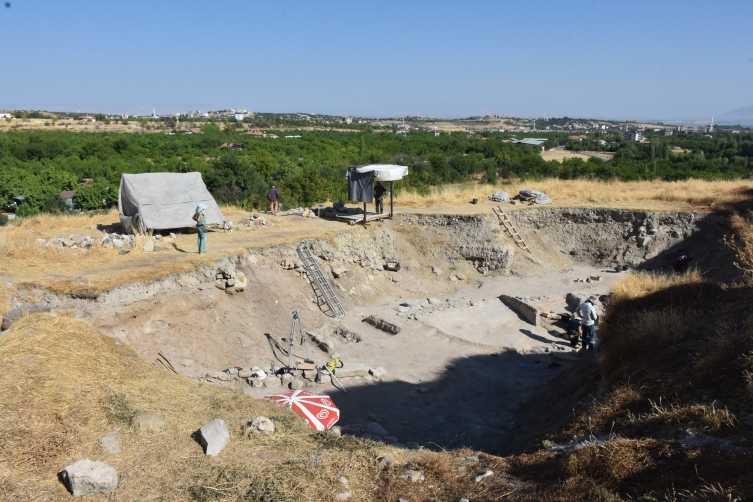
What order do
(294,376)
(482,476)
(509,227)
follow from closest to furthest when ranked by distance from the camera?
(482,476), (294,376), (509,227)

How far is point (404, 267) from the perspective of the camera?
20141 millimetres

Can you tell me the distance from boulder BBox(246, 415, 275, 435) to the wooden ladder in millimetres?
17103

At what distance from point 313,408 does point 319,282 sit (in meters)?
7.44

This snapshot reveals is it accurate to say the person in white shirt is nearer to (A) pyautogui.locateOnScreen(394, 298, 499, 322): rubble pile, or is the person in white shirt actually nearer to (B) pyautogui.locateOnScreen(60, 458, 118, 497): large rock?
(A) pyautogui.locateOnScreen(394, 298, 499, 322): rubble pile

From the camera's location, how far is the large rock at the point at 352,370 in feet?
39.7

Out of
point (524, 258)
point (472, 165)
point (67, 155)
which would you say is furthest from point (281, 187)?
point (67, 155)

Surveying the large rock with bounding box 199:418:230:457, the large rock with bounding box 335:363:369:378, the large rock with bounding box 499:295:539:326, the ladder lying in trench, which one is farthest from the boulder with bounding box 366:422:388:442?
the large rock with bounding box 499:295:539:326

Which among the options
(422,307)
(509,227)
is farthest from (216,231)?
(509,227)

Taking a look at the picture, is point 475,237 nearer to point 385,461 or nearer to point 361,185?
point 361,185

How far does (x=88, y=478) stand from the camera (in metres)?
5.37

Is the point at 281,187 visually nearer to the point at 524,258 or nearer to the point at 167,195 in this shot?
the point at 167,195

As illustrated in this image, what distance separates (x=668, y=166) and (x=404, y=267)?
122 feet

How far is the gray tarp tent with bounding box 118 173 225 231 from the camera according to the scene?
53.1 feet

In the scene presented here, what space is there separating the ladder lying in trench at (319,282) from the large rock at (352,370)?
343cm
